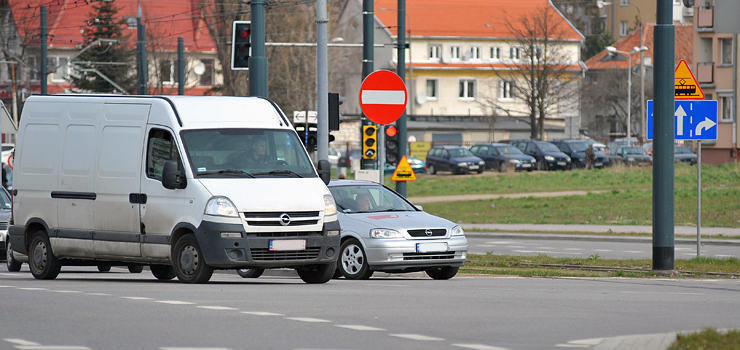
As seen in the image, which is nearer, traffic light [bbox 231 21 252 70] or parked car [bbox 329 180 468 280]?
parked car [bbox 329 180 468 280]

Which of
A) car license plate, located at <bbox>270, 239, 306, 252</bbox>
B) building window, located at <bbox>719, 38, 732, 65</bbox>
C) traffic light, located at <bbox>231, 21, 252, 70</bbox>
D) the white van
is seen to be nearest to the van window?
the white van

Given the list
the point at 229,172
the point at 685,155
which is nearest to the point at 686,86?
the point at 229,172

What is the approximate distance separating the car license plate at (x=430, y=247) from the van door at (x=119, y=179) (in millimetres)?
3901

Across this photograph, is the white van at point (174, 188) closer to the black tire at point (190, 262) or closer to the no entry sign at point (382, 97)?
the black tire at point (190, 262)

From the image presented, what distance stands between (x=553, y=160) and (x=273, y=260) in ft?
172

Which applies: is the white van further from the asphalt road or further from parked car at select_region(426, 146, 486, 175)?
parked car at select_region(426, 146, 486, 175)

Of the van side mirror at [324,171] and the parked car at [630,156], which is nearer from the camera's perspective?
the van side mirror at [324,171]

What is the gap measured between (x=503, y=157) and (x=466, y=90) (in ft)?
115

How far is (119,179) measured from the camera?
47.9ft

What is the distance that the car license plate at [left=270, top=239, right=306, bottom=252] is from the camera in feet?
44.8

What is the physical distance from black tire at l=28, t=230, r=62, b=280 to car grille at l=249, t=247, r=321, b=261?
138 inches

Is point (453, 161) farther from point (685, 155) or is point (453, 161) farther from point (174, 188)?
point (174, 188)

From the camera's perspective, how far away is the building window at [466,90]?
99.2 meters

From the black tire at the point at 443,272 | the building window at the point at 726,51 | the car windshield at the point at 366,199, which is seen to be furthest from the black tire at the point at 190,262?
the building window at the point at 726,51
